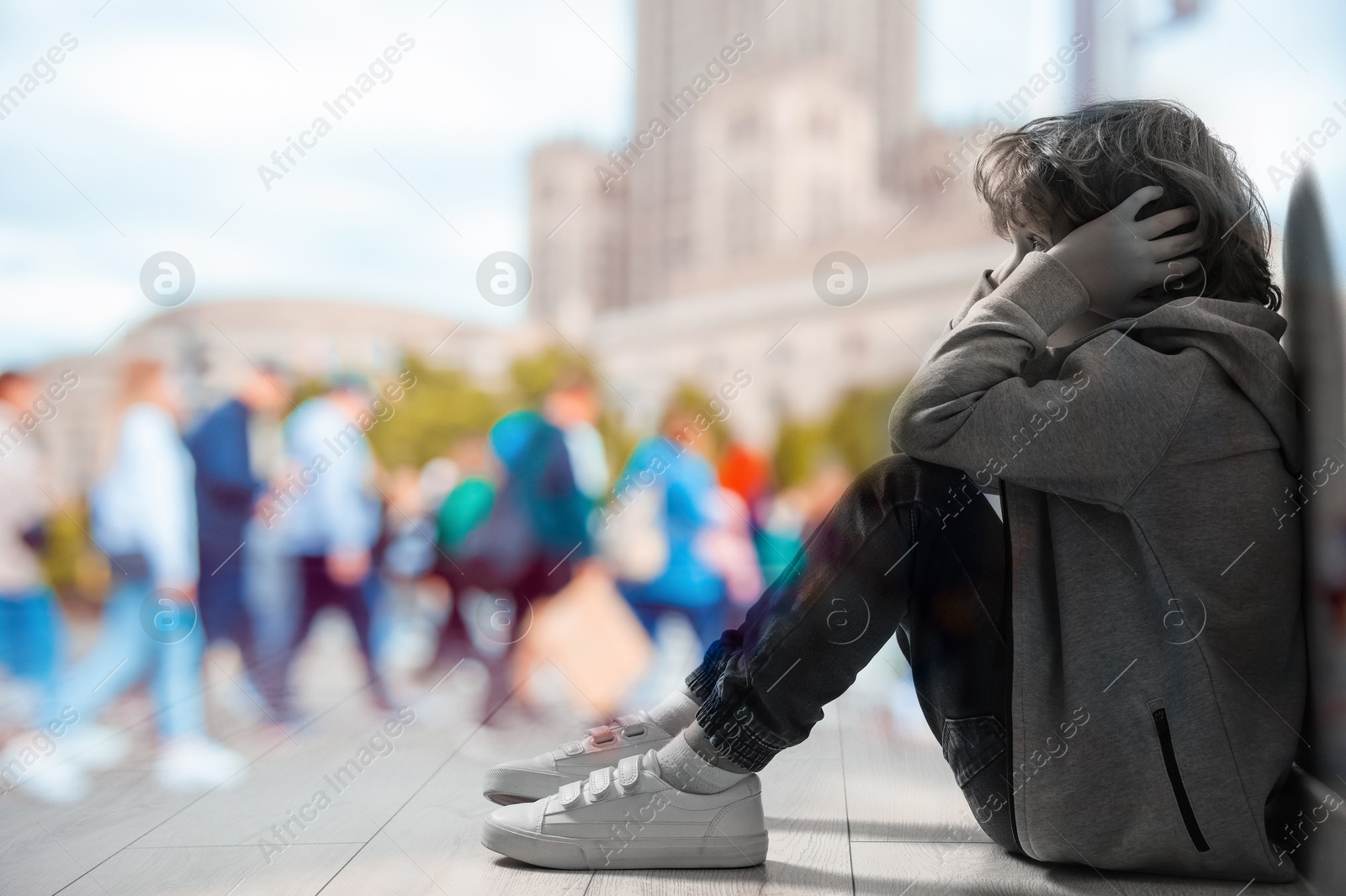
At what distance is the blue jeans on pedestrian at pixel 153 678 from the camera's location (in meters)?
1.46

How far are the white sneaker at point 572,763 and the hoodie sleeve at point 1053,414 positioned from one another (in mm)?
370

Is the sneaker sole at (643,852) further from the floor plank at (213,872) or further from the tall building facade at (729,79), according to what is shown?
the tall building facade at (729,79)

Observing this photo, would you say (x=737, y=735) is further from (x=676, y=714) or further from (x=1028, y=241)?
(x=1028, y=241)

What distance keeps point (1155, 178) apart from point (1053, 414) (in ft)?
0.80

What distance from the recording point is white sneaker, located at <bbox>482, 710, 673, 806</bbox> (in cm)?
89

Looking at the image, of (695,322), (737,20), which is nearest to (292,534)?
(695,322)

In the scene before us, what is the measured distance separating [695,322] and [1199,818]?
70.2ft

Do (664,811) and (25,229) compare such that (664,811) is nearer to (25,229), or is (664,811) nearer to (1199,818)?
(1199,818)

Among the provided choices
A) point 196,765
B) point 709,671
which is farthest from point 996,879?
point 196,765

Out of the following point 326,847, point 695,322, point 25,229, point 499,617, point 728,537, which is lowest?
point 695,322

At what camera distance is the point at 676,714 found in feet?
2.92

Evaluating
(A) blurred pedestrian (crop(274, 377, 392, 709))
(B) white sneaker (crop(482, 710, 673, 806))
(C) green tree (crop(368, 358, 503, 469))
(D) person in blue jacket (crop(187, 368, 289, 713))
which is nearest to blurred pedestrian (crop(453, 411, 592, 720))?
(A) blurred pedestrian (crop(274, 377, 392, 709))

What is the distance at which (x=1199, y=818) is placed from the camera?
678 mm

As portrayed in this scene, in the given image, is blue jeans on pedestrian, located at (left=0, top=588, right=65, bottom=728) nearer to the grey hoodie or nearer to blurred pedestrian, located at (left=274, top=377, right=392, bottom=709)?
blurred pedestrian, located at (left=274, top=377, right=392, bottom=709)
